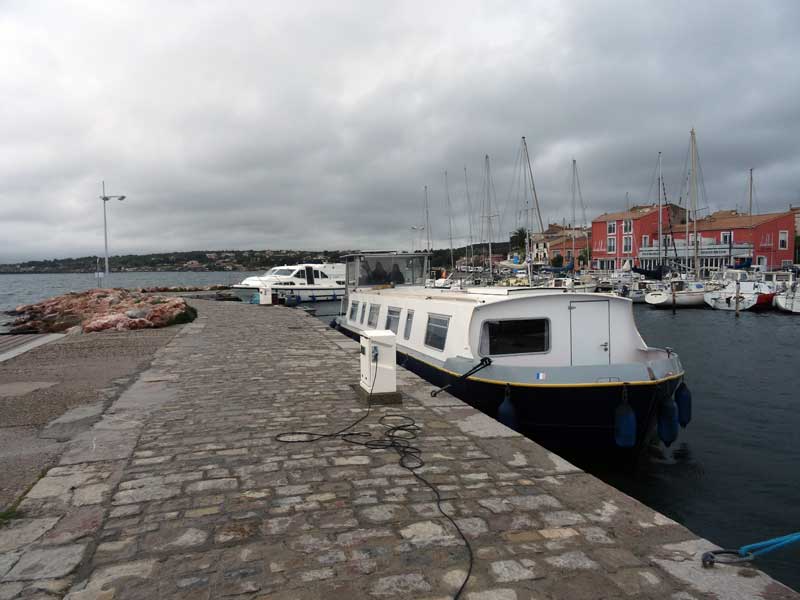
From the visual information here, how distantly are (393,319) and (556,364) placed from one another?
579 centimetres

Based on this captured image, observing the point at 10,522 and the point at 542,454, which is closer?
the point at 10,522

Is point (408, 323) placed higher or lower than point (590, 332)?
lower

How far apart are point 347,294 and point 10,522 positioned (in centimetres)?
1668

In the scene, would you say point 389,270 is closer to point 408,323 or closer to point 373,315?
point 373,315

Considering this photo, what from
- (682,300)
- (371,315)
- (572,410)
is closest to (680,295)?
(682,300)

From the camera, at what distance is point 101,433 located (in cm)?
668

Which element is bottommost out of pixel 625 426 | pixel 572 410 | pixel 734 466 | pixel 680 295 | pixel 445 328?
pixel 734 466

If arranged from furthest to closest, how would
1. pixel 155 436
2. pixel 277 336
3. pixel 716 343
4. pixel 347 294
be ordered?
pixel 716 343 < pixel 347 294 < pixel 277 336 < pixel 155 436

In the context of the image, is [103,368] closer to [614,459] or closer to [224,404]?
[224,404]

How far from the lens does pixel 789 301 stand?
3978cm

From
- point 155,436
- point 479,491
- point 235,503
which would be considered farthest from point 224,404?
point 479,491

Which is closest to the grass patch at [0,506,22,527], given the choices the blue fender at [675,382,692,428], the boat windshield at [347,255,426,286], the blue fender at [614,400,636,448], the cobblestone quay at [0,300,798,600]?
the cobblestone quay at [0,300,798,600]

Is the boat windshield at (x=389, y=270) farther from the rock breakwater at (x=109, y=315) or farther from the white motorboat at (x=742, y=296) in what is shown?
the white motorboat at (x=742, y=296)

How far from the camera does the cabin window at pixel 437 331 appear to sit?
11203 millimetres
